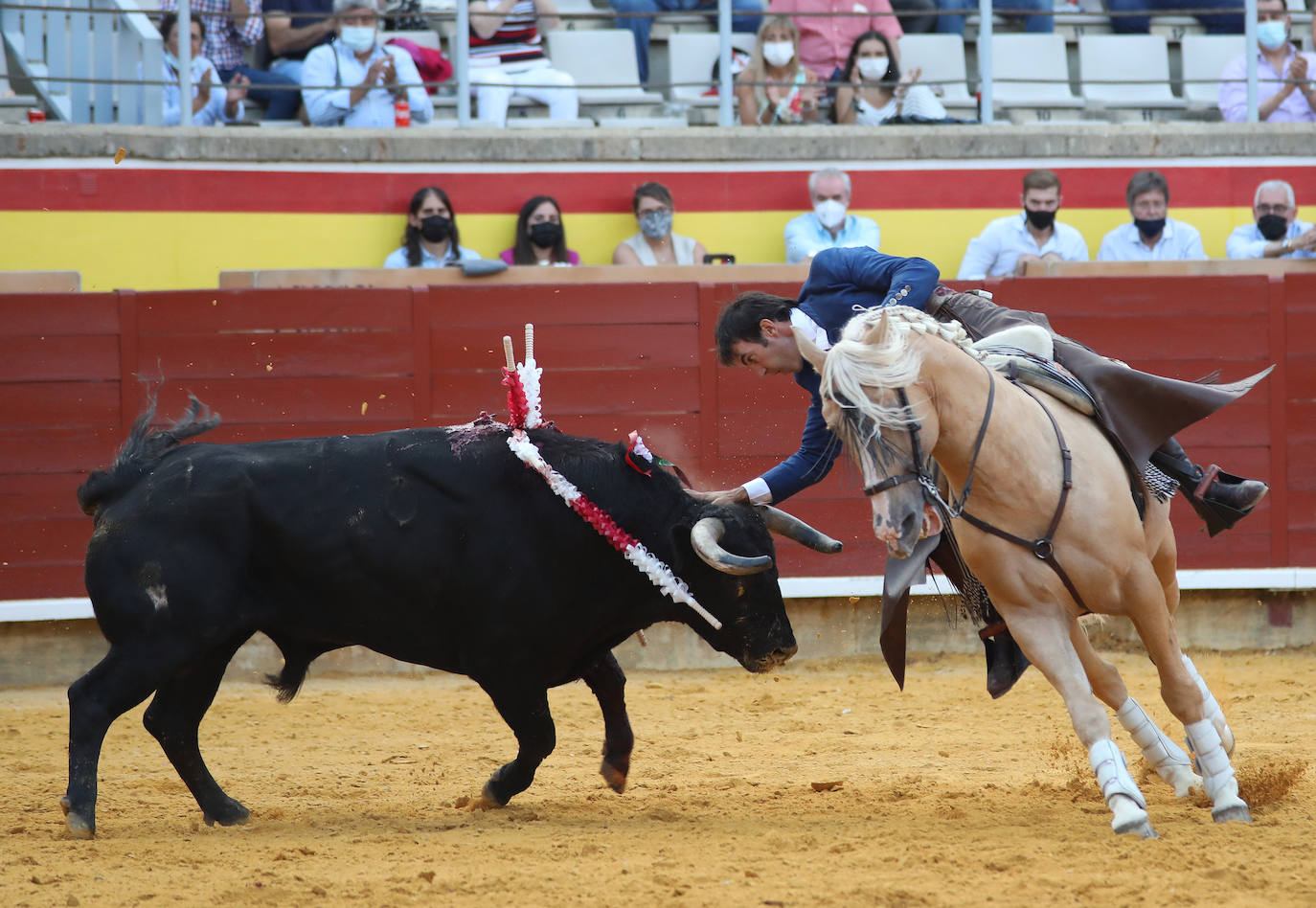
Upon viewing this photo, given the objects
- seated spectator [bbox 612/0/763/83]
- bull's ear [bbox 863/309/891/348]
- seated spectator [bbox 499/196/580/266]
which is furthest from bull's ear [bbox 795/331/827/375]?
seated spectator [bbox 612/0/763/83]

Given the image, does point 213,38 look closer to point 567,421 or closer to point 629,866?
point 567,421

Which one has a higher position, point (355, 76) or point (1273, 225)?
point (355, 76)

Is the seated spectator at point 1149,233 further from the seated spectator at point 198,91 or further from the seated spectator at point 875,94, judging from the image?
the seated spectator at point 198,91

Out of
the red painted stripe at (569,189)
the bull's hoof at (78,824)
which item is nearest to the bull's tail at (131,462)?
the bull's hoof at (78,824)

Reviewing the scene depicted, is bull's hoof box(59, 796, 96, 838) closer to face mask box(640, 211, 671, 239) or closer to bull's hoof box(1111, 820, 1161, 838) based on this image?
bull's hoof box(1111, 820, 1161, 838)

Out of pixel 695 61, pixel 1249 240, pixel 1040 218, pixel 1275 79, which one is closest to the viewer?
pixel 1040 218

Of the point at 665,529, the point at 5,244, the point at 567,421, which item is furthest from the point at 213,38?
the point at 665,529

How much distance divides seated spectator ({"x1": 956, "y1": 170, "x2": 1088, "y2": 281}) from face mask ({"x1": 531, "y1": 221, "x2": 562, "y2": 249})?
2.18 metres

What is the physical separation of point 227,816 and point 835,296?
8.08ft

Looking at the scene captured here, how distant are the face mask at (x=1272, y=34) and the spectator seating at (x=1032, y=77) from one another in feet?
3.79

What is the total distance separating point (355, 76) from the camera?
28.3ft

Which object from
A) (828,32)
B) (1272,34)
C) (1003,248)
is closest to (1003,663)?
(1003,248)

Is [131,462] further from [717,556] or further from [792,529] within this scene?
[792,529]

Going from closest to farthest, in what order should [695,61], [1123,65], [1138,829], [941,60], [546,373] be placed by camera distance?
1. [1138,829]
2. [546,373]
3. [695,61]
4. [941,60]
5. [1123,65]
